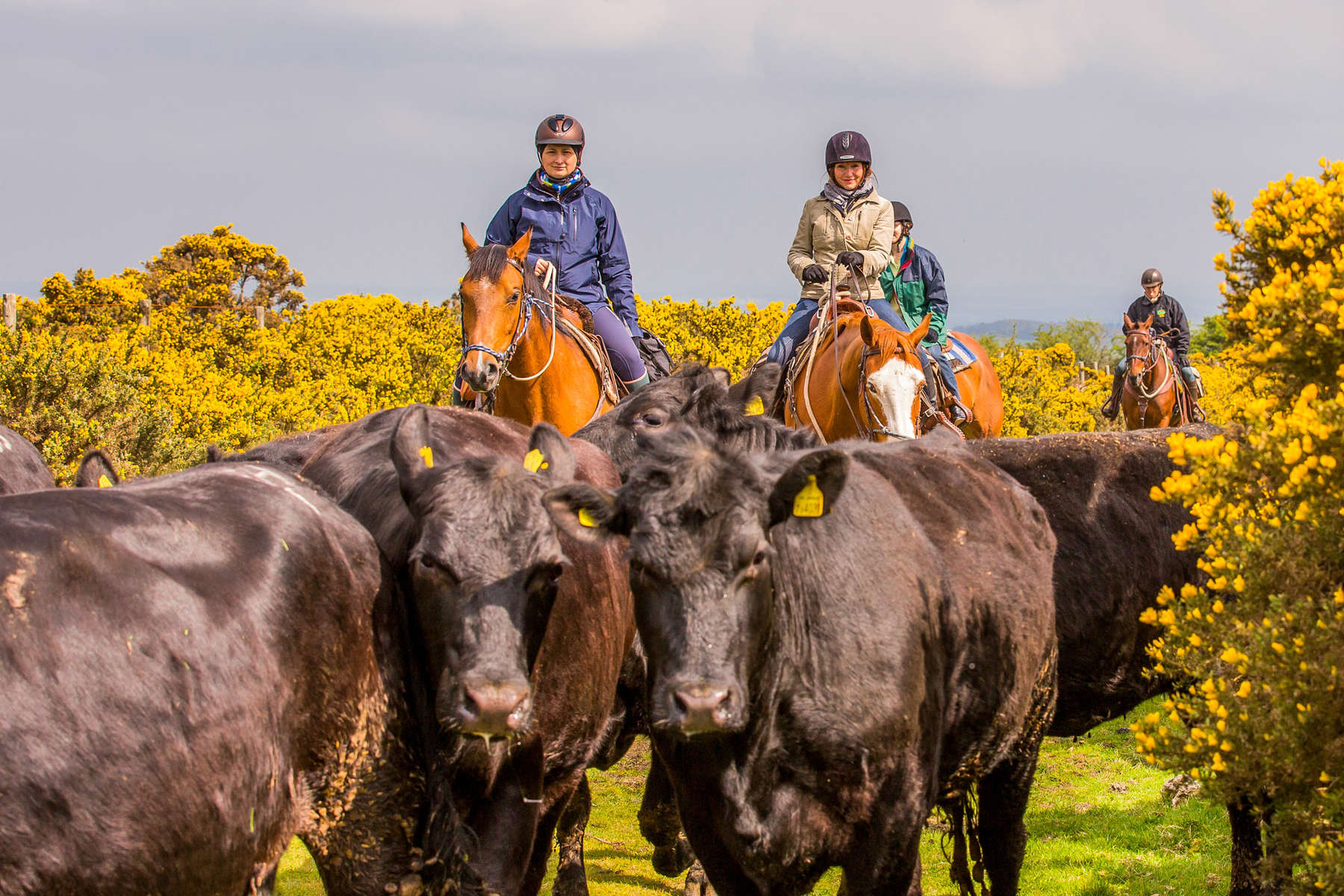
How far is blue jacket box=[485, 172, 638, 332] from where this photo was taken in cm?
1059

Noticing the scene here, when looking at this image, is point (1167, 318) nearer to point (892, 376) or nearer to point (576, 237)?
point (892, 376)

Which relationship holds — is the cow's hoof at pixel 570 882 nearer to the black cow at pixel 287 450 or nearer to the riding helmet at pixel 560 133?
the black cow at pixel 287 450

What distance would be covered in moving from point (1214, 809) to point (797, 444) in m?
4.08

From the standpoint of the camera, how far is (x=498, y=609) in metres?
3.96

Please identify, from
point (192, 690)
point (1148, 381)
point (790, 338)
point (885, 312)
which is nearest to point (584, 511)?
point (192, 690)

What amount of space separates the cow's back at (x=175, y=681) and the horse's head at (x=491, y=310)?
506 centimetres

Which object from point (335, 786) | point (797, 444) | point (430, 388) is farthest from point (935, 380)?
point (430, 388)

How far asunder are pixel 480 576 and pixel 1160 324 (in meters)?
19.2

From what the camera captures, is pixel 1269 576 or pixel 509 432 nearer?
pixel 1269 576

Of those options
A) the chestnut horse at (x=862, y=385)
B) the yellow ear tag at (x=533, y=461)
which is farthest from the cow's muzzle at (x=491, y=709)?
the chestnut horse at (x=862, y=385)

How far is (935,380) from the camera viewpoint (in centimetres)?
1115

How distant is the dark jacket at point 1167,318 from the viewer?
20.7m

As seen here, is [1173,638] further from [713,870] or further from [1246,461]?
[713,870]

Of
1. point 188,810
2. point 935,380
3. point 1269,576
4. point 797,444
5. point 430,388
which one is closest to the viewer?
point 188,810
